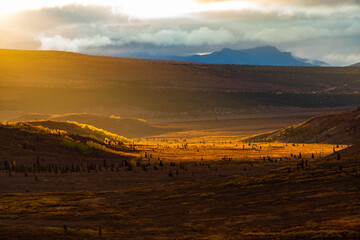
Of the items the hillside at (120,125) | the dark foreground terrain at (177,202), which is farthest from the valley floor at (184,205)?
the hillside at (120,125)

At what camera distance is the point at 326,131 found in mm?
37875

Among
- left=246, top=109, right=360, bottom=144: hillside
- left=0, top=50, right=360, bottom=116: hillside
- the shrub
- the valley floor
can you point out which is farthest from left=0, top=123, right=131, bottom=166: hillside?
left=0, top=50, right=360, bottom=116: hillside

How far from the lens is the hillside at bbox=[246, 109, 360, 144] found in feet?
113

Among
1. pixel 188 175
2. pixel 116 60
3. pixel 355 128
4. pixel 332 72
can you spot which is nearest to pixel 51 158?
pixel 188 175

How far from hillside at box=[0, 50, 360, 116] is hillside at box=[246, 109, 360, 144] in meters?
44.4

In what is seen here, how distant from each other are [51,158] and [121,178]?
6.23m

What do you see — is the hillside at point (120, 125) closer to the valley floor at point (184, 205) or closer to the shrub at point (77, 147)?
the shrub at point (77, 147)

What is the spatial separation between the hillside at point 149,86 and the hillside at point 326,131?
44.4 metres

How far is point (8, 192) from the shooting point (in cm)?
1462

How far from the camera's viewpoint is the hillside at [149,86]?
8693cm

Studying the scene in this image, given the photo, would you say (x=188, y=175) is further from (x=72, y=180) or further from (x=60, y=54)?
(x=60, y=54)

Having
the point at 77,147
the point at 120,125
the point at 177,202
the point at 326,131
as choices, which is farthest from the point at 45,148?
the point at 120,125

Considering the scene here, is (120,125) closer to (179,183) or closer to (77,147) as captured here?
(77,147)

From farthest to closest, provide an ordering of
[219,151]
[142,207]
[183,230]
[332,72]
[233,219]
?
[332,72] < [219,151] < [142,207] < [233,219] < [183,230]
